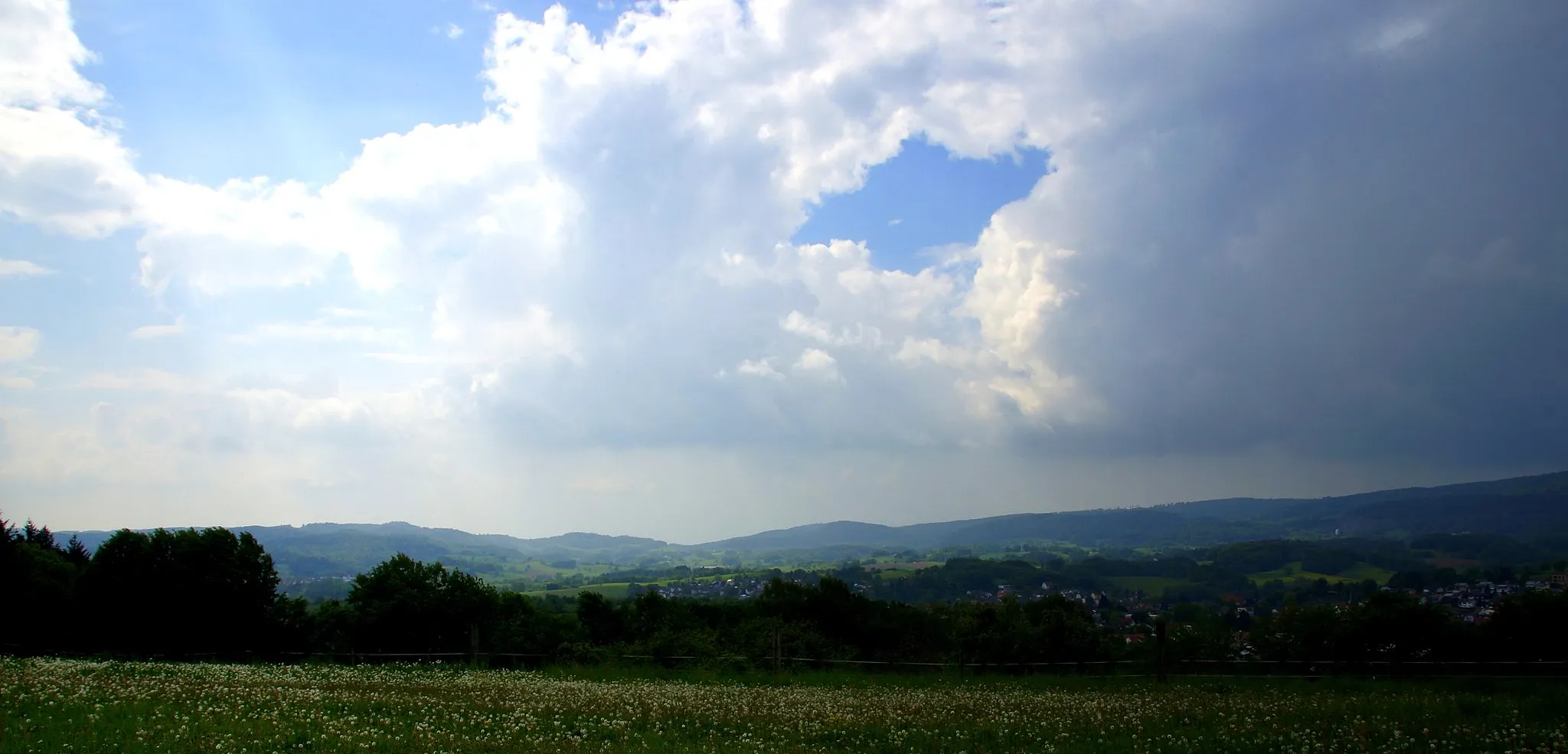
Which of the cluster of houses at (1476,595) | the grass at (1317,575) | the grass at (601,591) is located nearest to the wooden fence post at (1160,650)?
the cluster of houses at (1476,595)

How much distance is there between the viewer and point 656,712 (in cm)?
1809

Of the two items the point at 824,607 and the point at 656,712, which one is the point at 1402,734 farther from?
the point at 824,607

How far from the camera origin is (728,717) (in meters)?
17.8

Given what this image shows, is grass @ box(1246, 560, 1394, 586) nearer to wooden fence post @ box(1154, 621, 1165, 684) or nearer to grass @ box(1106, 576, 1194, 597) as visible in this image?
grass @ box(1106, 576, 1194, 597)

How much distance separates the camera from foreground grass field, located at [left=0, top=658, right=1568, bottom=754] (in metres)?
13.9

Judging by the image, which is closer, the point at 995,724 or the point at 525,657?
the point at 995,724

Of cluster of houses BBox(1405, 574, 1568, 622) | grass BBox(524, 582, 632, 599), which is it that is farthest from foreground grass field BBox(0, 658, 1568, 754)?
grass BBox(524, 582, 632, 599)

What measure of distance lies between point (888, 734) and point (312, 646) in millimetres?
36824

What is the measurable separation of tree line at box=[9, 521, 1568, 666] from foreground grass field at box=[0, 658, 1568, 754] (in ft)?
17.5

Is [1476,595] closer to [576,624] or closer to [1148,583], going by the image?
[576,624]

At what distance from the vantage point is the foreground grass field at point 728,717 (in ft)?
45.6

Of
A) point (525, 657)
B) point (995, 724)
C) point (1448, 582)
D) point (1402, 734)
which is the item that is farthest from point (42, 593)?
point (1448, 582)

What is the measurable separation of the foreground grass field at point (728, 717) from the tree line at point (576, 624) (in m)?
5.33

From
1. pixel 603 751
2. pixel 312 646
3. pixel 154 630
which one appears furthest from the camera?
pixel 312 646
